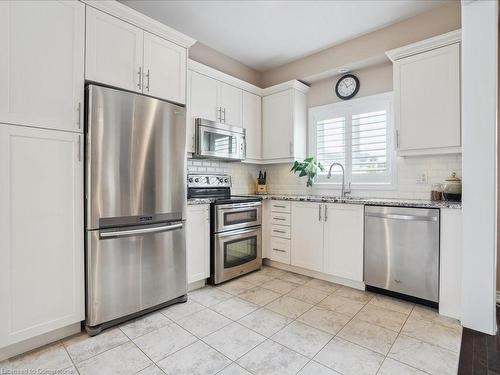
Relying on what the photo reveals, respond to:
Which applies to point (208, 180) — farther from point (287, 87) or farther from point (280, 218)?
point (287, 87)

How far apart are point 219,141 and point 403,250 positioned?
2273mm

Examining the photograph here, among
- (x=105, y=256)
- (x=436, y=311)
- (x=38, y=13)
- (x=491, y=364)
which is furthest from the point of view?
(x=436, y=311)

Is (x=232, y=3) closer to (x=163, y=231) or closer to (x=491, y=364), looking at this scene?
(x=163, y=231)

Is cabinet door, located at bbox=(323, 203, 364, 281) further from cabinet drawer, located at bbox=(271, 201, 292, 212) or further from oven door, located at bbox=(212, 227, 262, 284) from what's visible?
oven door, located at bbox=(212, 227, 262, 284)

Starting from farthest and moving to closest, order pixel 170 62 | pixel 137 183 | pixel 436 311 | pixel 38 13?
pixel 170 62 → pixel 436 311 → pixel 137 183 → pixel 38 13

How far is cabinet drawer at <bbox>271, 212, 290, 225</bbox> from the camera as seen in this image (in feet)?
11.4

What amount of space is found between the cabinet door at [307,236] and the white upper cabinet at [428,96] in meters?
1.13

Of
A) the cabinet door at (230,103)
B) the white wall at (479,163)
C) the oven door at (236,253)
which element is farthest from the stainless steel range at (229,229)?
the white wall at (479,163)

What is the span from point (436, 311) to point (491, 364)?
71 cm

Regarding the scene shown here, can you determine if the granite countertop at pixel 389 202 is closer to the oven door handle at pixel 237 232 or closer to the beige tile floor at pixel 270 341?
the oven door handle at pixel 237 232

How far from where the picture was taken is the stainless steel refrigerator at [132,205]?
79.4 inches

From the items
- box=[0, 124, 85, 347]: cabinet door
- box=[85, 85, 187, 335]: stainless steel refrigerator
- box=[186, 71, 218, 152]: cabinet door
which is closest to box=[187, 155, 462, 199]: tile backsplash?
box=[186, 71, 218, 152]: cabinet door

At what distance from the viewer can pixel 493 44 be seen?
81.7 inches

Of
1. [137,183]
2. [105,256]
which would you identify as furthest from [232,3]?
[105,256]
